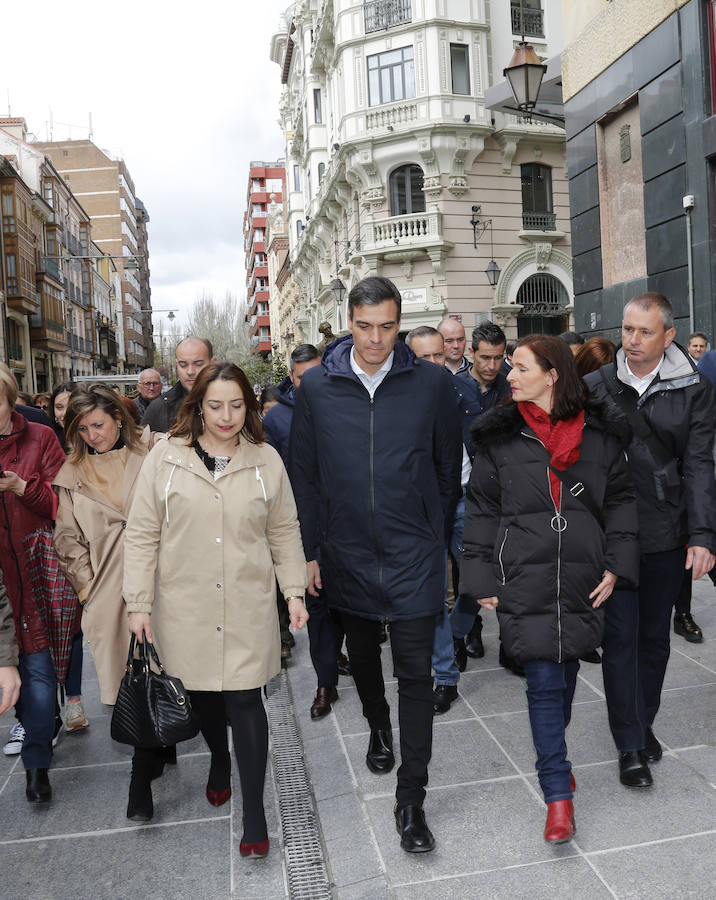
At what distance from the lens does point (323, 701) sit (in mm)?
4938

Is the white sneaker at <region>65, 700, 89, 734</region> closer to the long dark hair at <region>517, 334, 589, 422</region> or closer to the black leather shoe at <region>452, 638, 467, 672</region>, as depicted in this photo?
the black leather shoe at <region>452, 638, 467, 672</region>

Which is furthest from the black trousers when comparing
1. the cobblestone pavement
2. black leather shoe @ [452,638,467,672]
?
black leather shoe @ [452,638,467,672]

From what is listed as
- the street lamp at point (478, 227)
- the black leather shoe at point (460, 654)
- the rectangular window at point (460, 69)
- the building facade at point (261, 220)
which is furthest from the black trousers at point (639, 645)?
the building facade at point (261, 220)

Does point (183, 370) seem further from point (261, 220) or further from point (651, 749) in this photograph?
point (261, 220)

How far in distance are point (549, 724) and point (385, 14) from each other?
26679 mm

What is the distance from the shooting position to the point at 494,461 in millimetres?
3531

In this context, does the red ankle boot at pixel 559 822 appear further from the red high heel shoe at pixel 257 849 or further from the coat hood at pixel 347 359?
the coat hood at pixel 347 359

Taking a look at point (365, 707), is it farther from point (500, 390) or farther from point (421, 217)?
point (421, 217)

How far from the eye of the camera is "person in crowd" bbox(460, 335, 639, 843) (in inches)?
133

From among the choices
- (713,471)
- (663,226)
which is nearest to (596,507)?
(713,471)

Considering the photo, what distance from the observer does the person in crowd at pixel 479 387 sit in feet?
17.5

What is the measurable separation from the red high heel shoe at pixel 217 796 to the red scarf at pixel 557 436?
6.57 ft

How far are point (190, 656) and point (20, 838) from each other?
1205 millimetres

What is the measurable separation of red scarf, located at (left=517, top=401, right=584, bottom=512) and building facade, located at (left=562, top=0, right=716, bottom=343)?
22.1 feet
